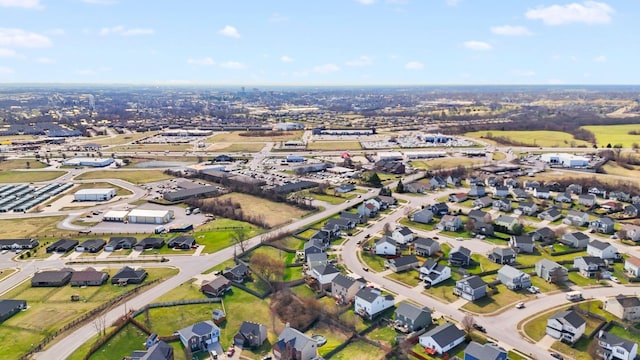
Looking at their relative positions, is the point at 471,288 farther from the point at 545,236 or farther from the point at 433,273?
the point at 545,236

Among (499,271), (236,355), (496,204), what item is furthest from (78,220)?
(496,204)

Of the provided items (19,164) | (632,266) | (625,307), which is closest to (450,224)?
(632,266)

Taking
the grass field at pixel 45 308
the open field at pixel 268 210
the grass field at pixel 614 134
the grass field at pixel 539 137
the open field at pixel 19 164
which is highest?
the grass field at pixel 614 134

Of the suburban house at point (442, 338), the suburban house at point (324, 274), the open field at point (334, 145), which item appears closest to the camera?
the suburban house at point (442, 338)

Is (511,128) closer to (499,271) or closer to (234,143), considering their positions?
(234,143)

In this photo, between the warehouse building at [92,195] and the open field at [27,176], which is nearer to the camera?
the warehouse building at [92,195]

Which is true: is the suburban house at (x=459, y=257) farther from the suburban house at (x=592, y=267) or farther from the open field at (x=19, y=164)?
the open field at (x=19, y=164)

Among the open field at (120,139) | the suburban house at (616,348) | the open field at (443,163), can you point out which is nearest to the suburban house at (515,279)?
the suburban house at (616,348)
